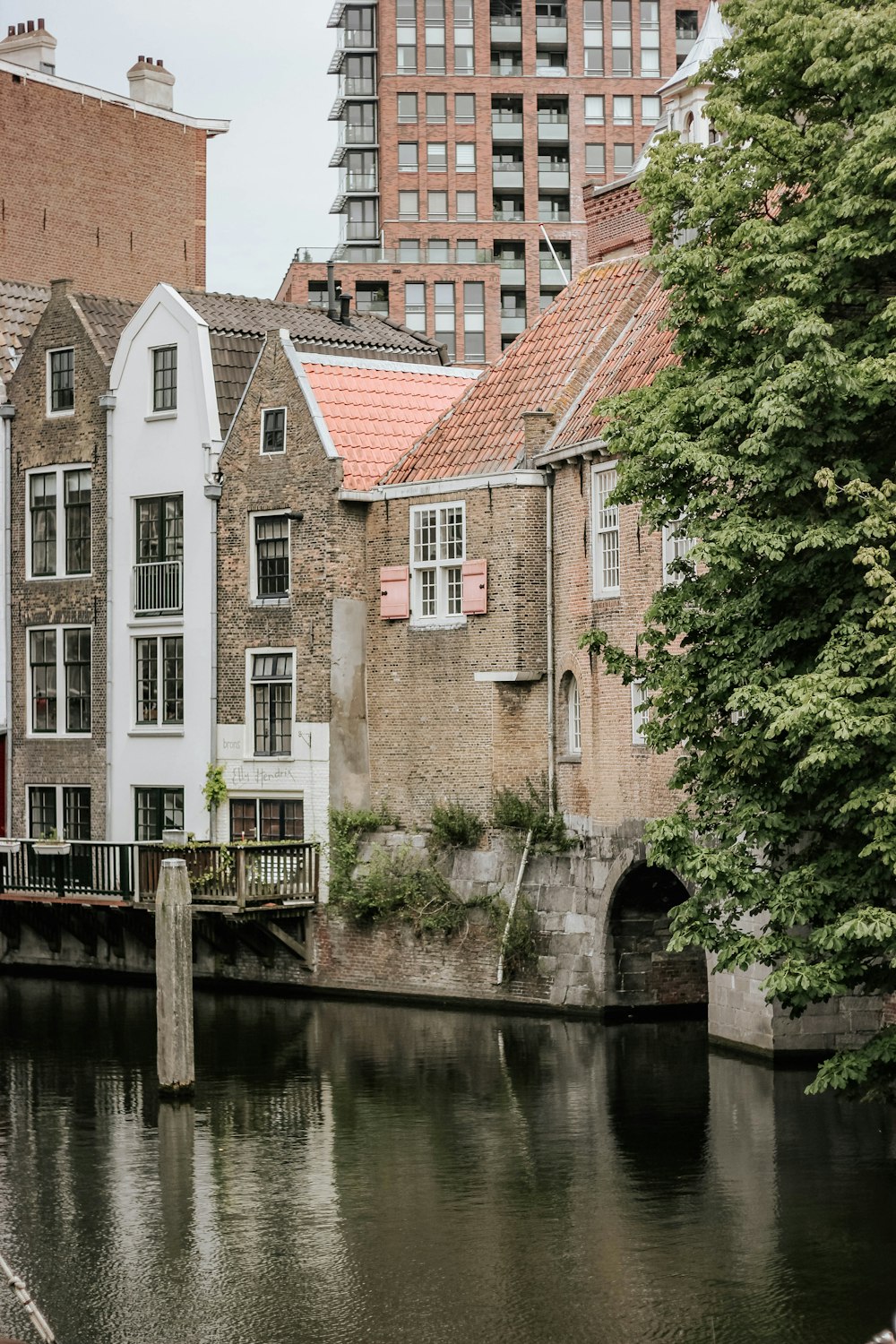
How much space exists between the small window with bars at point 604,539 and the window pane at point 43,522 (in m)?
15.2

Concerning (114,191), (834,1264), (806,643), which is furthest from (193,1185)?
(114,191)

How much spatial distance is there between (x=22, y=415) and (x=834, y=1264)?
3150cm

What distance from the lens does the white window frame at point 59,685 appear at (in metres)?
45.0


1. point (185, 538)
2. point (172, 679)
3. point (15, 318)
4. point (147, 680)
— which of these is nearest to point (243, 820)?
point (172, 679)

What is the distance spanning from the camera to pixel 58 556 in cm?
4562

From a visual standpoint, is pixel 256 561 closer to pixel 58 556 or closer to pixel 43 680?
pixel 58 556

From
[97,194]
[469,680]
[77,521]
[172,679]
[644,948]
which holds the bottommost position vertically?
→ [644,948]

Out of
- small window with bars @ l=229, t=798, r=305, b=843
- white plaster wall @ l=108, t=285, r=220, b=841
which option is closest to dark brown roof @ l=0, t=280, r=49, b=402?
white plaster wall @ l=108, t=285, r=220, b=841

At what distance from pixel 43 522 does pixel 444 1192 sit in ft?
84.7

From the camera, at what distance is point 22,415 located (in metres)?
46.5

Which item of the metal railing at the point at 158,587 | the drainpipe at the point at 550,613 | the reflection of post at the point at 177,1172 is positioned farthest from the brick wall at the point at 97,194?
the reflection of post at the point at 177,1172

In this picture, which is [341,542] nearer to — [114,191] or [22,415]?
[22,415]

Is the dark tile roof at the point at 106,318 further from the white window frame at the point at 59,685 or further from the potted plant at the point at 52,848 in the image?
the potted plant at the point at 52,848

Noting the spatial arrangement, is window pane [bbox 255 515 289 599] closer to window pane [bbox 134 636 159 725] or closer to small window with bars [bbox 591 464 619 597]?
window pane [bbox 134 636 159 725]
